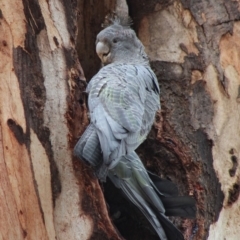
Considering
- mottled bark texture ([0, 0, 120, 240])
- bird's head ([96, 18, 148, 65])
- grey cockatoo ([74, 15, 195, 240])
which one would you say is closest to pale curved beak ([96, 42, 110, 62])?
bird's head ([96, 18, 148, 65])

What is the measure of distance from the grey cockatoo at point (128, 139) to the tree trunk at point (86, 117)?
112mm

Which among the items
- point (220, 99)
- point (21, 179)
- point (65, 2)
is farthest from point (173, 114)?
point (21, 179)

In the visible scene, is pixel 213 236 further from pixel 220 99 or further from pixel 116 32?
pixel 116 32

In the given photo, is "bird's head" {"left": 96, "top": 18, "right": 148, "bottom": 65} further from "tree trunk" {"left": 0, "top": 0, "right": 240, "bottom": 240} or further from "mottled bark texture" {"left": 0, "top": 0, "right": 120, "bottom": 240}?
"mottled bark texture" {"left": 0, "top": 0, "right": 120, "bottom": 240}

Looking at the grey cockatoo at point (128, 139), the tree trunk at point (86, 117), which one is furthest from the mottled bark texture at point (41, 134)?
the grey cockatoo at point (128, 139)

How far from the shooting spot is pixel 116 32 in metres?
2.96

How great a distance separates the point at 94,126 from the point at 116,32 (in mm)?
885

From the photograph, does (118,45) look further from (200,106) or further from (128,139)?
(128,139)

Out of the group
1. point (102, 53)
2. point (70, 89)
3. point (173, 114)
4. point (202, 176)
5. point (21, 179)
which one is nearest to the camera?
point (21, 179)

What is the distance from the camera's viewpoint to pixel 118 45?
2982 mm

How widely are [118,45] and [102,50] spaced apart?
0.36ft

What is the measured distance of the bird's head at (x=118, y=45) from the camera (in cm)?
291

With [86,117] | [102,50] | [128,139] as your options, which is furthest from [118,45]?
[128,139]

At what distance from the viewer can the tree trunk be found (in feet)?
7.02
